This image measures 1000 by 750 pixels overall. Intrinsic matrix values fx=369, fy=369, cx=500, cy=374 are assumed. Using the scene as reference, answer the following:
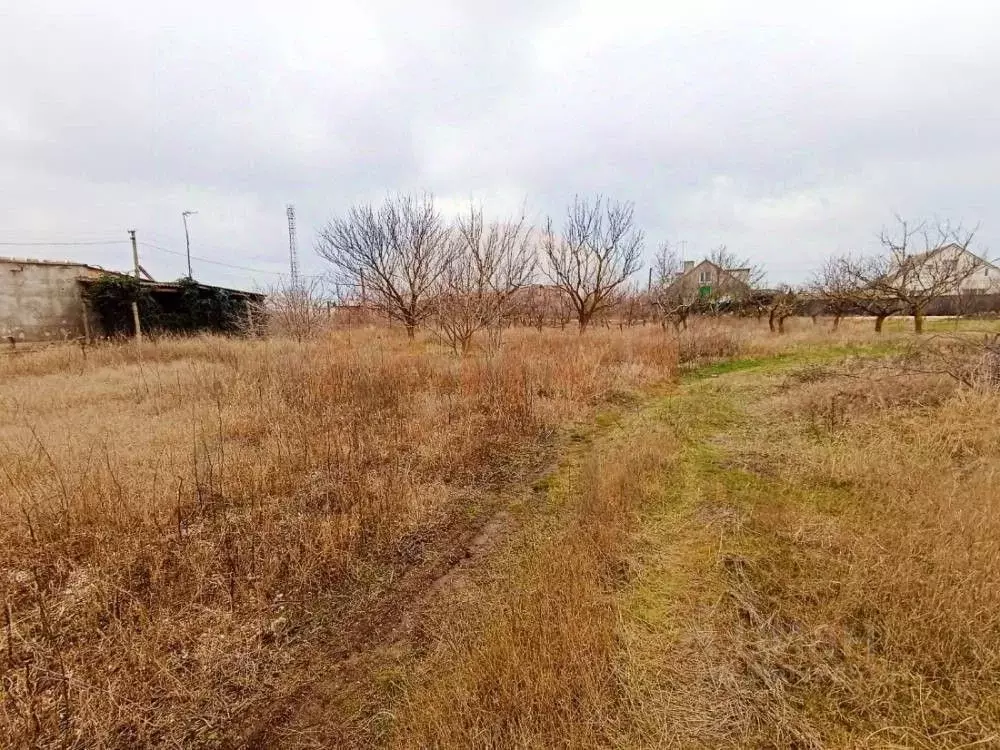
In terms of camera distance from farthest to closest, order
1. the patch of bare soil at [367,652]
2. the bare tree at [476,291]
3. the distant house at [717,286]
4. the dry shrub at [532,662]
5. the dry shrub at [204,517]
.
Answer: the distant house at [717,286] → the bare tree at [476,291] → the dry shrub at [204,517] → the patch of bare soil at [367,652] → the dry shrub at [532,662]

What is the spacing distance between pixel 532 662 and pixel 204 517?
2842 millimetres

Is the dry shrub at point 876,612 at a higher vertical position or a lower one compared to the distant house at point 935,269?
lower

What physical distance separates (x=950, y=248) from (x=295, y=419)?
88.5 feet

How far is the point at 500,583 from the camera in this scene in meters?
2.49

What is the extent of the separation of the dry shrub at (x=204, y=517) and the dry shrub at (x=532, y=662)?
2.77 feet

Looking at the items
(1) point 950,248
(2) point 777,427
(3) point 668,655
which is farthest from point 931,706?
(1) point 950,248

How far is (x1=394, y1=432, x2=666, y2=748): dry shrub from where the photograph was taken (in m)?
1.48

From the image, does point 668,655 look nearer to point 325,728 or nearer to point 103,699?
point 325,728

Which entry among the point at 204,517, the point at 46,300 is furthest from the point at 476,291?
the point at 46,300

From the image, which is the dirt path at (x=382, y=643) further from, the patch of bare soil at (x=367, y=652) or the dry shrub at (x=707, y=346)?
the dry shrub at (x=707, y=346)

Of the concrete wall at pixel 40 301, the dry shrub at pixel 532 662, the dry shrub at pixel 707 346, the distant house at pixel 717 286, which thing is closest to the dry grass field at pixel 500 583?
the dry shrub at pixel 532 662

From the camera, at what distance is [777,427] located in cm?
516

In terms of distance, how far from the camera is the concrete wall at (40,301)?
1273 cm

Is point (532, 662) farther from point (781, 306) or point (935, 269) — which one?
point (781, 306)
